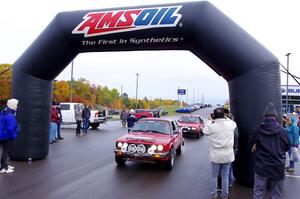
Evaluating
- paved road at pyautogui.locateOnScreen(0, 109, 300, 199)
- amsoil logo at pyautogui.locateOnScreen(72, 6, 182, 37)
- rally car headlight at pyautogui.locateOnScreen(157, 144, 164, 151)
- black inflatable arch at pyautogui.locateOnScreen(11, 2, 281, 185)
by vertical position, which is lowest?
paved road at pyautogui.locateOnScreen(0, 109, 300, 199)

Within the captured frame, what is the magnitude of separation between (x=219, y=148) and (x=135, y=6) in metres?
4.64

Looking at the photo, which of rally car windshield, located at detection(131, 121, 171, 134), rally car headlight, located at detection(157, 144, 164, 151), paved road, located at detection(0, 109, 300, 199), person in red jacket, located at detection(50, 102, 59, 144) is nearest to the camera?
paved road, located at detection(0, 109, 300, 199)

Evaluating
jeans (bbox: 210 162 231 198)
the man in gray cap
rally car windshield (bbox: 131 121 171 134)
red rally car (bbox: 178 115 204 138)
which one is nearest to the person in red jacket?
rally car windshield (bbox: 131 121 171 134)

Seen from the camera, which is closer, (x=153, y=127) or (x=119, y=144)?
(x=119, y=144)

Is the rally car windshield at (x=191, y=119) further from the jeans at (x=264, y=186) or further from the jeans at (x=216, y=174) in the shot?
the jeans at (x=264, y=186)

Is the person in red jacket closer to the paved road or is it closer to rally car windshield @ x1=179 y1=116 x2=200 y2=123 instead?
the paved road

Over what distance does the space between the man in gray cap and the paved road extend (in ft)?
5.17

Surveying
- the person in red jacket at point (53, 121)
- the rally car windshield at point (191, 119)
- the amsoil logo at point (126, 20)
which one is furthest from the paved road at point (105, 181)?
the rally car windshield at point (191, 119)

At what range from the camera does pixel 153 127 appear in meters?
9.46

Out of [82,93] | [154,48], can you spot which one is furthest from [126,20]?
[82,93]

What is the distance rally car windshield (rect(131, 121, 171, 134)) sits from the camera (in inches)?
366

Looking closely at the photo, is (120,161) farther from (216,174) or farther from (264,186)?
(264,186)

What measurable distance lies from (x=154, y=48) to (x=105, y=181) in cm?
390

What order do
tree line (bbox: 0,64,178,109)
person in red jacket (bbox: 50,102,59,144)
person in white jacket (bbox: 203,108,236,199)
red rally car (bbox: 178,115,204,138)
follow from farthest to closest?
tree line (bbox: 0,64,178,109), red rally car (bbox: 178,115,204,138), person in red jacket (bbox: 50,102,59,144), person in white jacket (bbox: 203,108,236,199)
